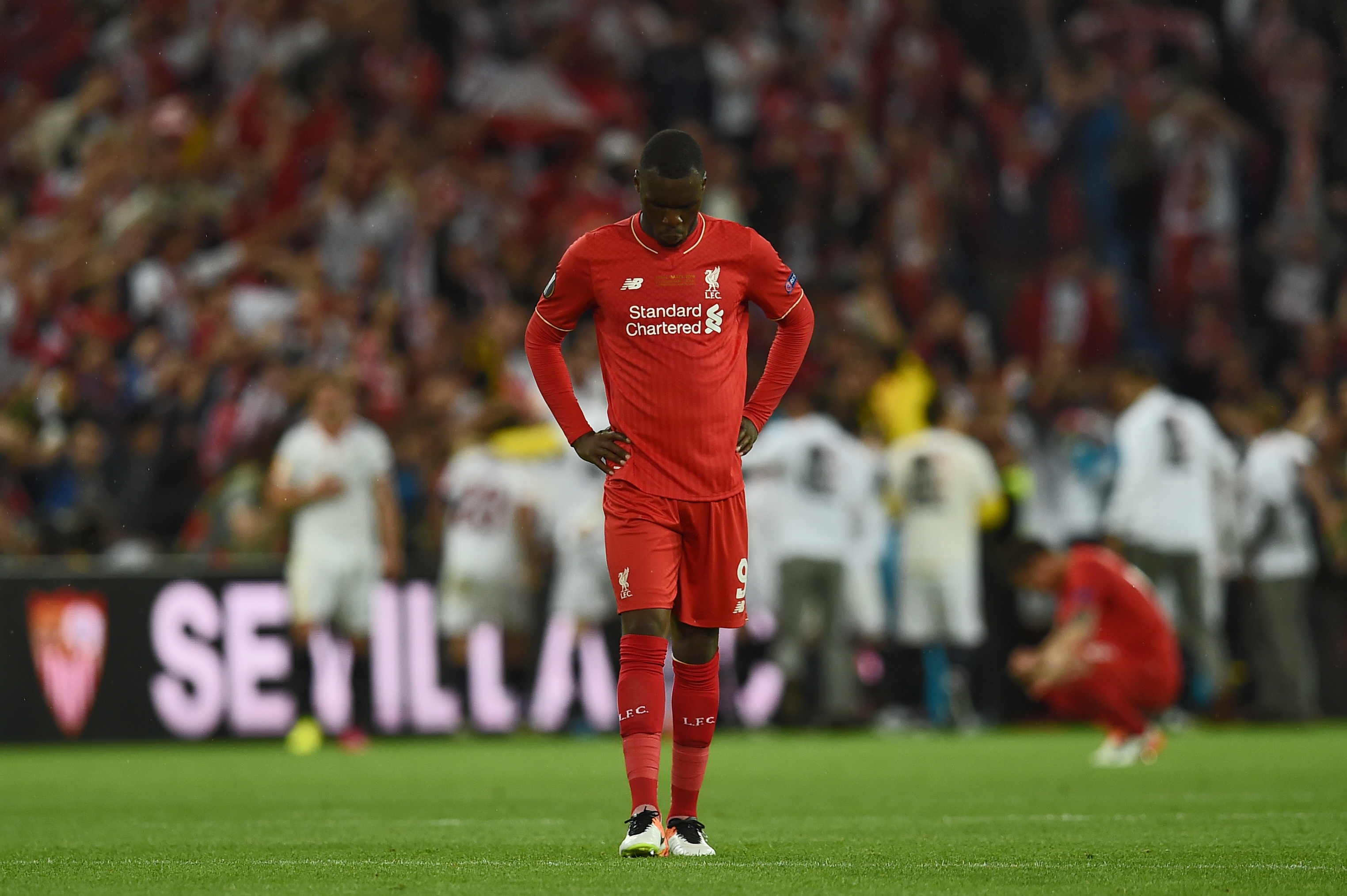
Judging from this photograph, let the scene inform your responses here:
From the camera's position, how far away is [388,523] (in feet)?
47.2

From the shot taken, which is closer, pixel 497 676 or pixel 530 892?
pixel 530 892

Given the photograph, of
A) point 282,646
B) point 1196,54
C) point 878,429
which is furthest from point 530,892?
point 1196,54

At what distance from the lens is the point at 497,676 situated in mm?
15477

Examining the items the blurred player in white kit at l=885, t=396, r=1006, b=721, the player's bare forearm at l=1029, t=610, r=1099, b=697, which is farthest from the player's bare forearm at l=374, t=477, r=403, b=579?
the player's bare forearm at l=1029, t=610, r=1099, b=697

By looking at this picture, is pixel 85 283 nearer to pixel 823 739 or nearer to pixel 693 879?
pixel 823 739

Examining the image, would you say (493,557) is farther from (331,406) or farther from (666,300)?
(666,300)

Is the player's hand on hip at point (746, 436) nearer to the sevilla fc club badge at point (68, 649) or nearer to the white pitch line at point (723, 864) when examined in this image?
the white pitch line at point (723, 864)

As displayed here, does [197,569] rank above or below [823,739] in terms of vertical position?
above

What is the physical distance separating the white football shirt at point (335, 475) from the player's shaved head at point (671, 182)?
7.95 m

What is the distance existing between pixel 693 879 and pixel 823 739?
8.96 metres

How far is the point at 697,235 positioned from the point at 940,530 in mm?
8931

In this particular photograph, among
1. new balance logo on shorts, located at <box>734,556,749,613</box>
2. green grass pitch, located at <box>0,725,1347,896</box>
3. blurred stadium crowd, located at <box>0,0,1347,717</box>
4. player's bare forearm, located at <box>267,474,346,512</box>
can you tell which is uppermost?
blurred stadium crowd, located at <box>0,0,1347,717</box>

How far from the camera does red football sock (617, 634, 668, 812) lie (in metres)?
6.64

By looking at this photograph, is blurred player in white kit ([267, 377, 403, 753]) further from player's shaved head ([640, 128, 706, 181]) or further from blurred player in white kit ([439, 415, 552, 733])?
player's shaved head ([640, 128, 706, 181])
